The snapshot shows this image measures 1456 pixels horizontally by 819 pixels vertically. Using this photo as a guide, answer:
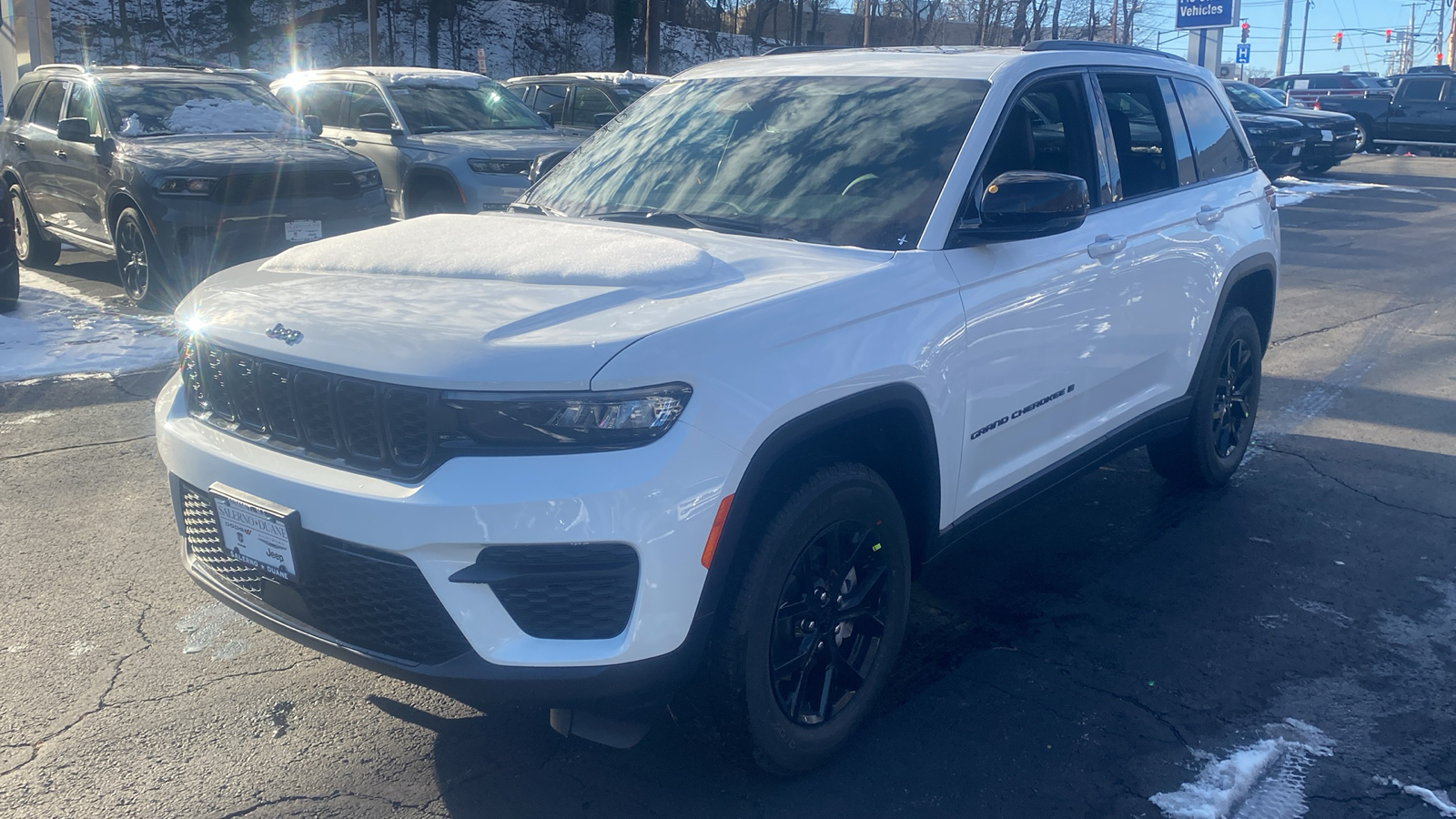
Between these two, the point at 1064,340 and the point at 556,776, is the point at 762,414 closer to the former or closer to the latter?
the point at 556,776

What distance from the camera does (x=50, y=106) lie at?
10.1 meters

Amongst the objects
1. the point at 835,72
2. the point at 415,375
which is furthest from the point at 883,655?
the point at 835,72

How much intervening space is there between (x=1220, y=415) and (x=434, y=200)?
811cm

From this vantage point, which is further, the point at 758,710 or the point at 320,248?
Result: the point at 320,248

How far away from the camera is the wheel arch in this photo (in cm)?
257

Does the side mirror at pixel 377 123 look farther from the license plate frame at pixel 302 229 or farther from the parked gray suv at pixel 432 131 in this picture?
the license plate frame at pixel 302 229

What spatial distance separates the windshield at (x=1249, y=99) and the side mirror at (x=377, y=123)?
16.8 metres

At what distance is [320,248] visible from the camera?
3393mm

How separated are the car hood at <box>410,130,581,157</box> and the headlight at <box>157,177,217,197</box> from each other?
276 cm

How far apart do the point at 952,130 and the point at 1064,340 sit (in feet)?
2.59

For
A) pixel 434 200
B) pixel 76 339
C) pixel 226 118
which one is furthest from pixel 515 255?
pixel 434 200

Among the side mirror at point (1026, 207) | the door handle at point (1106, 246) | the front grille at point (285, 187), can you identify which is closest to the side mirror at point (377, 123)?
the front grille at point (285, 187)

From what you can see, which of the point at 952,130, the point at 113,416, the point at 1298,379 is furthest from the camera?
the point at 1298,379

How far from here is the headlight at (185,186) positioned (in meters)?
8.34
